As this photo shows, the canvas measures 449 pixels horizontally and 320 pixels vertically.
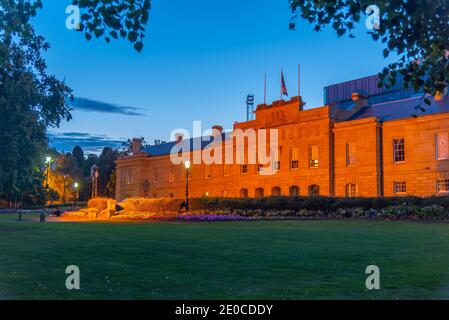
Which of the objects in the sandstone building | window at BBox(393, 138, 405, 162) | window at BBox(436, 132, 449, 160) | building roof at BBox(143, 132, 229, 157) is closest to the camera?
window at BBox(436, 132, 449, 160)

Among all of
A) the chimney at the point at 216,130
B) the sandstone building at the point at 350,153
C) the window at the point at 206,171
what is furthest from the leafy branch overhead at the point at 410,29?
the chimney at the point at 216,130

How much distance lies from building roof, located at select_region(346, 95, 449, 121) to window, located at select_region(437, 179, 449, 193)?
5.69 metres

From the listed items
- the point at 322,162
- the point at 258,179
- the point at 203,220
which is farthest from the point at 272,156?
the point at 203,220

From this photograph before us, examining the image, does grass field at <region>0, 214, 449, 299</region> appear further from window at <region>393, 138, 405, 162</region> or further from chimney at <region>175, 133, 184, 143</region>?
chimney at <region>175, 133, 184, 143</region>

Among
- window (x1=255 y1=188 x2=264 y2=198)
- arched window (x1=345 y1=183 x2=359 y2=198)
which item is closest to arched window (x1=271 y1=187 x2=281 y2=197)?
window (x1=255 y1=188 x2=264 y2=198)

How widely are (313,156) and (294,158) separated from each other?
2396 millimetres

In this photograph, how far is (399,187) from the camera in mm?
42531

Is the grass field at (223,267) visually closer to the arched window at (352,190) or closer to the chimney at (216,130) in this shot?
the arched window at (352,190)

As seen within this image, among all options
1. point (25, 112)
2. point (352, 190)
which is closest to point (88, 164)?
point (352, 190)

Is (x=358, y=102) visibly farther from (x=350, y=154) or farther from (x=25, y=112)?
(x=25, y=112)

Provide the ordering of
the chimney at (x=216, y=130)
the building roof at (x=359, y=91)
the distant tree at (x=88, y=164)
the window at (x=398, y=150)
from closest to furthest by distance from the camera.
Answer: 1. the window at (x=398, y=150)
2. the building roof at (x=359, y=91)
3. the chimney at (x=216, y=130)
4. the distant tree at (x=88, y=164)

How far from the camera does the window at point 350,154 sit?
4538 centimetres

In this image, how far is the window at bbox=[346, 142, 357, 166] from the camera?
45375 mm

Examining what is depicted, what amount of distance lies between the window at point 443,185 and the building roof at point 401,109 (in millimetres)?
5688
